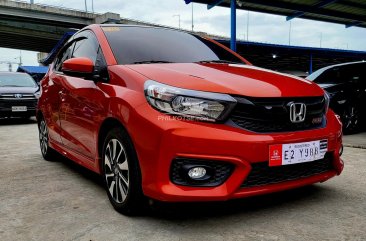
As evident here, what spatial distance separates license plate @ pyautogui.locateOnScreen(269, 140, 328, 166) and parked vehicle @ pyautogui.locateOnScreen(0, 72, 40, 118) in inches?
369

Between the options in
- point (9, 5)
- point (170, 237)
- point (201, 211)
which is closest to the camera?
point (170, 237)

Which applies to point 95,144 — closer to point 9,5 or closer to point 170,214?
point 170,214

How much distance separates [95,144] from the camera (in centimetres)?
306

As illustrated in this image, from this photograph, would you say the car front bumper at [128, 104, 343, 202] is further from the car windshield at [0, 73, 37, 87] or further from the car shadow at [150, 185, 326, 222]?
the car windshield at [0, 73, 37, 87]

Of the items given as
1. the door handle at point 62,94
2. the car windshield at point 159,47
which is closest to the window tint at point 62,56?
the door handle at point 62,94

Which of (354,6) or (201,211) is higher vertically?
(354,6)

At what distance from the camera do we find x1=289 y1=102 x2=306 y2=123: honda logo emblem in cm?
247

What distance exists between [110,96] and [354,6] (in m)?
19.1

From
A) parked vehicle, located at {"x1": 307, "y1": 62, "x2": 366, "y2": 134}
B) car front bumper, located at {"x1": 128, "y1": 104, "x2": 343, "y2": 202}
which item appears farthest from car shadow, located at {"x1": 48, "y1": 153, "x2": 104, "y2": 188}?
parked vehicle, located at {"x1": 307, "y1": 62, "x2": 366, "y2": 134}

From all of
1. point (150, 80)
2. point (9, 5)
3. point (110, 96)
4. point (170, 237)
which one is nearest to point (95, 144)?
point (110, 96)

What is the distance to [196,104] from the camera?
234cm

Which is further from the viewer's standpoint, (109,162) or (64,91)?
(64,91)

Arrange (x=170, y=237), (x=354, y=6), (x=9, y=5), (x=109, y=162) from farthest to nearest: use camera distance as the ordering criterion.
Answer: (x=9, y=5) < (x=354, y=6) < (x=109, y=162) < (x=170, y=237)

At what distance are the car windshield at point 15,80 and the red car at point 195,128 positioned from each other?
28.7 ft
